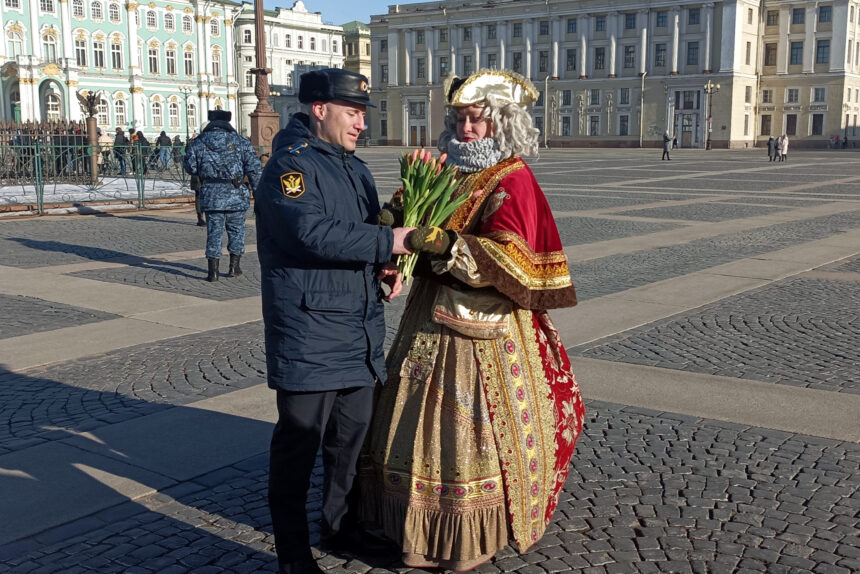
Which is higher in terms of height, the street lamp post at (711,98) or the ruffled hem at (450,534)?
the street lamp post at (711,98)

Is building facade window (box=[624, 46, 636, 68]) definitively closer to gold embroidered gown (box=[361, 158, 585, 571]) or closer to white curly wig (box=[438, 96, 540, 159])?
white curly wig (box=[438, 96, 540, 159])

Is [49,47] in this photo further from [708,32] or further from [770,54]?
[770,54]

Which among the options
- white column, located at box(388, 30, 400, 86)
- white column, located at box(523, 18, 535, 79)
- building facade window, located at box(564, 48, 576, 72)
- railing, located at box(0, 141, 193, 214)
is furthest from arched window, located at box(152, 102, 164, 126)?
railing, located at box(0, 141, 193, 214)

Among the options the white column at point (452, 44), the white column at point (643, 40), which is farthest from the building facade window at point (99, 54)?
the white column at point (643, 40)

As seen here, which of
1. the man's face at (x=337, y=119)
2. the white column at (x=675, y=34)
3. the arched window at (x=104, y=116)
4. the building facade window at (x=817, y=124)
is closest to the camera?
the man's face at (x=337, y=119)

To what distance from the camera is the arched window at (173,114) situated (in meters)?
70.2

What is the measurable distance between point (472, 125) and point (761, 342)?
4172mm

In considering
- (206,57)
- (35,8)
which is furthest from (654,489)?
(206,57)

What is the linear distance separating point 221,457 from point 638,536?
1.95m

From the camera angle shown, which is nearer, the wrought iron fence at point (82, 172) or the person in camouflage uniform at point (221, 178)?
the person in camouflage uniform at point (221, 178)

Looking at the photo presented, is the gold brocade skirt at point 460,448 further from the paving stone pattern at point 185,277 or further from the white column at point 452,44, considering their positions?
the white column at point 452,44

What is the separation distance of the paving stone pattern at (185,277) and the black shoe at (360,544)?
17.2ft

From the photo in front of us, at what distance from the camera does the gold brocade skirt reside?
10.2ft

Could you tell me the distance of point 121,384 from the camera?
217 inches
